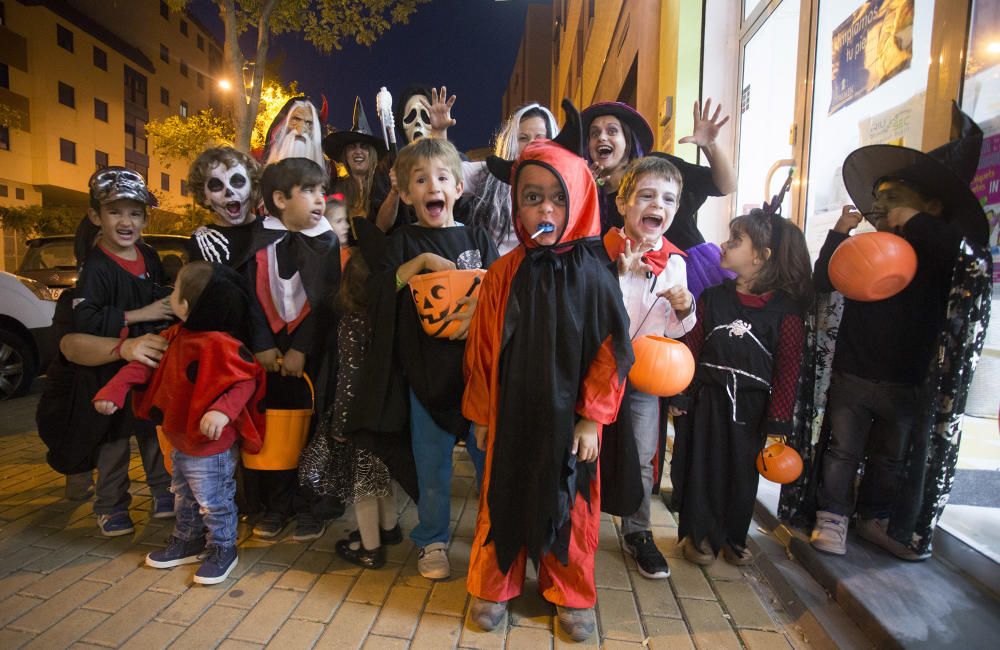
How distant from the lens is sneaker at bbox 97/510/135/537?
2.91 m

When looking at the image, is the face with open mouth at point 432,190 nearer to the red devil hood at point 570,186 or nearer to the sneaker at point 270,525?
the red devil hood at point 570,186

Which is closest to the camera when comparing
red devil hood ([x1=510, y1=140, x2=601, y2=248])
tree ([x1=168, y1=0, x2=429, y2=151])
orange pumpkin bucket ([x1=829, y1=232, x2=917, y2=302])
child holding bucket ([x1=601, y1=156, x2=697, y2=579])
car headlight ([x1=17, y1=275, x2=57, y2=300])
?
red devil hood ([x1=510, y1=140, x2=601, y2=248])

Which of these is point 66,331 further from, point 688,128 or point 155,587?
point 688,128

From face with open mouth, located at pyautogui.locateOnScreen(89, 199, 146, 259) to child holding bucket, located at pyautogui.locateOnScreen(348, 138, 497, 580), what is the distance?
150 centimetres

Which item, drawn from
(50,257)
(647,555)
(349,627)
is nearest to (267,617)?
(349,627)

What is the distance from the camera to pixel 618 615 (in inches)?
91.0

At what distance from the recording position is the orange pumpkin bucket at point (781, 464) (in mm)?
2516

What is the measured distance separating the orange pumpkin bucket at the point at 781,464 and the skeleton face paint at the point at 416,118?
2670 millimetres

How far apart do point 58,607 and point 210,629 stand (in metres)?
0.74

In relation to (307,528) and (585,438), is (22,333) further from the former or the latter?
(585,438)

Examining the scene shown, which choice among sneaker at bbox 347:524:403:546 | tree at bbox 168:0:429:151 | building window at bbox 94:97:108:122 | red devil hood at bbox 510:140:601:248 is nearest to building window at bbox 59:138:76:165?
building window at bbox 94:97:108:122

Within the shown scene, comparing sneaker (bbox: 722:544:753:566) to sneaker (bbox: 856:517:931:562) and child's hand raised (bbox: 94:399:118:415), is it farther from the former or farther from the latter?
child's hand raised (bbox: 94:399:118:415)

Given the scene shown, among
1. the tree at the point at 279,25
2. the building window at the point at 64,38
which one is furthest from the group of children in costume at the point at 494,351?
the building window at the point at 64,38

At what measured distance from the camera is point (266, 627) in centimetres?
220
